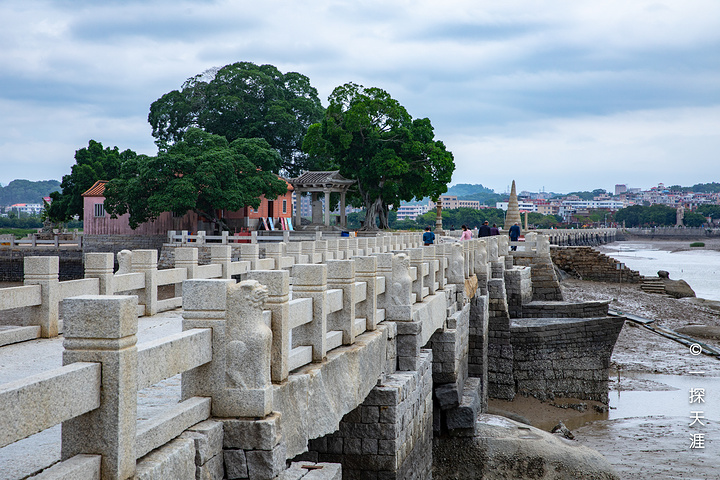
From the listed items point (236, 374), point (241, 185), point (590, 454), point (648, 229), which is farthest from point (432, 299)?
point (648, 229)

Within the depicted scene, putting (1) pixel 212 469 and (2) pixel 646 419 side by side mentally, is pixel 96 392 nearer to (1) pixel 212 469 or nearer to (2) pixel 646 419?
(1) pixel 212 469

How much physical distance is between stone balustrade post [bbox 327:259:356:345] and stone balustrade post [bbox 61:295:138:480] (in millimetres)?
3416

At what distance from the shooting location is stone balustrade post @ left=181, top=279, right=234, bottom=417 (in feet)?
15.1

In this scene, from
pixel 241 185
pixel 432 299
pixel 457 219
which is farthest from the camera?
pixel 457 219

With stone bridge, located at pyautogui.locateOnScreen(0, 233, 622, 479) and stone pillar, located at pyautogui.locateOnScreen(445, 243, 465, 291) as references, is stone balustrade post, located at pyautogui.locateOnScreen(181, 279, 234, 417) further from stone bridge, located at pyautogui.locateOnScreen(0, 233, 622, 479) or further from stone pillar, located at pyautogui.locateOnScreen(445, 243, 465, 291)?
stone pillar, located at pyautogui.locateOnScreen(445, 243, 465, 291)

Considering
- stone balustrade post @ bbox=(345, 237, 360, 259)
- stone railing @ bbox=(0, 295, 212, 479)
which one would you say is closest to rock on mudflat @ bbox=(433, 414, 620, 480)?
stone balustrade post @ bbox=(345, 237, 360, 259)

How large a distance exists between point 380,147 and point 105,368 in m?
41.0

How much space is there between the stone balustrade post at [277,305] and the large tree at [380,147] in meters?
37.4

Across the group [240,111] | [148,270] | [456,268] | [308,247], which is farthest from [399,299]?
[240,111]

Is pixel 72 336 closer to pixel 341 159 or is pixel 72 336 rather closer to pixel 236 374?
pixel 236 374

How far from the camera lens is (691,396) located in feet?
Answer: 59.9

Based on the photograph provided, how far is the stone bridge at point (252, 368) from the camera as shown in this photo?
3486 mm

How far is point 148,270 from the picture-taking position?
934cm

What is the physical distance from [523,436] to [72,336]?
942 centimetres
